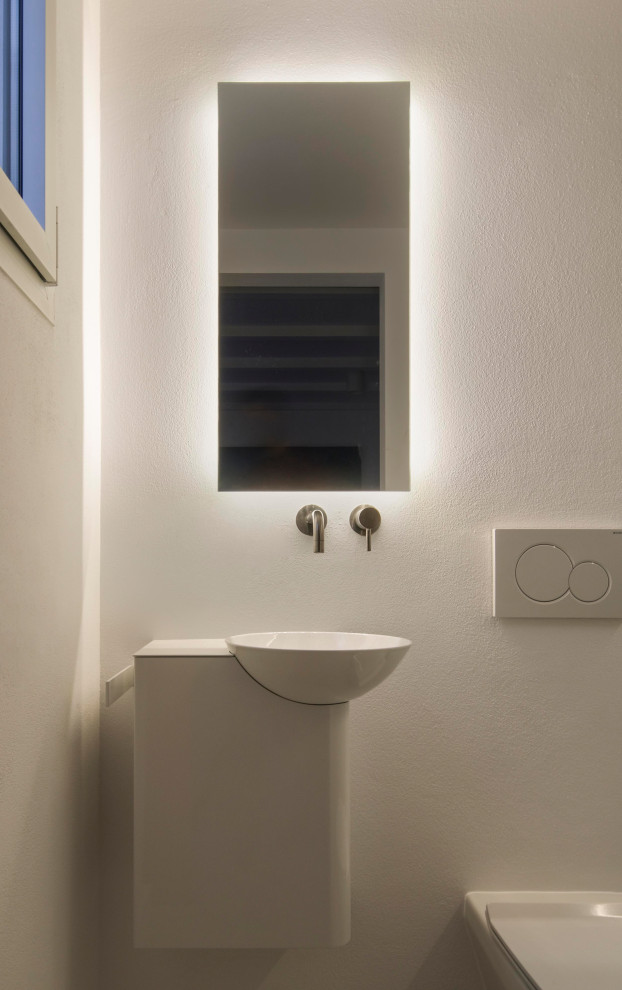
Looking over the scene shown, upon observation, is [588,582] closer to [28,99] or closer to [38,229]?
Answer: [38,229]

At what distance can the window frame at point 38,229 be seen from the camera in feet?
3.25

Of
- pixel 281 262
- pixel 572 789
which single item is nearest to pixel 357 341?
pixel 281 262

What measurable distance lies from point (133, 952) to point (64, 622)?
→ 2.25 ft

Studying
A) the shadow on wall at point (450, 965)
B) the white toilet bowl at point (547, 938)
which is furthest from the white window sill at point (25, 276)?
the shadow on wall at point (450, 965)

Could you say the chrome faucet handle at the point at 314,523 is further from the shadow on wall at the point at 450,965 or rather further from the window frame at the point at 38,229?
the shadow on wall at the point at 450,965

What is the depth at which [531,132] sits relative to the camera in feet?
5.13

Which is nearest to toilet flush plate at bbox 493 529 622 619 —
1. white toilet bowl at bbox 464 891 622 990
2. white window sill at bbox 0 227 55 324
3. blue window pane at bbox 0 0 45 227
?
white toilet bowl at bbox 464 891 622 990

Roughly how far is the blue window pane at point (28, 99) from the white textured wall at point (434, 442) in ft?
1.22

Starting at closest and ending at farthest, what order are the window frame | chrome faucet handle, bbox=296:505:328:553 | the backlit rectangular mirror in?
1. the window frame
2. chrome faucet handle, bbox=296:505:328:553
3. the backlit rectangular mirror

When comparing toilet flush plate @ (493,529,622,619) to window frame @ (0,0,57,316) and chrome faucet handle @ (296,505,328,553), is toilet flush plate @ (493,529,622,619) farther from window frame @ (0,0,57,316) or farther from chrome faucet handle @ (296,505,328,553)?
window frame @ (0,0,57,316)

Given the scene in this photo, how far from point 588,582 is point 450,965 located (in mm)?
777

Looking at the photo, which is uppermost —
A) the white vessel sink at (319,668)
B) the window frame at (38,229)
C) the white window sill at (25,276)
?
the window frame at (38,229)

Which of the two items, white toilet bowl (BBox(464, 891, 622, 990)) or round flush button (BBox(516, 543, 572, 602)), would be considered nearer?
white toilet bowl (BBox(464, 891, 622, 990))

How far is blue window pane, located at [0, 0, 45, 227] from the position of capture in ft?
3.76
